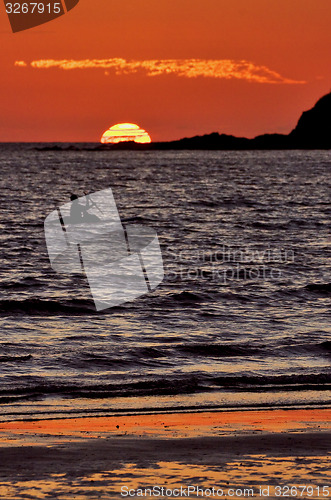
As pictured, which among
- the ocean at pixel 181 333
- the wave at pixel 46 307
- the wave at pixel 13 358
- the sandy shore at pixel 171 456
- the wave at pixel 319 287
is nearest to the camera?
the sandy shore at pixel 171 456

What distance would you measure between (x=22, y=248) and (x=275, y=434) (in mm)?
27394

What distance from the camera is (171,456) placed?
8883 millimetres

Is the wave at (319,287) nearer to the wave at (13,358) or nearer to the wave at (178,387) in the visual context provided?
the wave at (178,387)

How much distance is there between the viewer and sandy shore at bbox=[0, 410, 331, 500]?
7.68 meters

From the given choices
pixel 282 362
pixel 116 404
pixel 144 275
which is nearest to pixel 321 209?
pixel 144 275

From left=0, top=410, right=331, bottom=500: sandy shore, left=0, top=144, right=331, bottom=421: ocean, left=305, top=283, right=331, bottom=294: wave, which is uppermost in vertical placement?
left=0, top=410, right=331, bottom=500: sandy shore

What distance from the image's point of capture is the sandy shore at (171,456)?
25.2 ft

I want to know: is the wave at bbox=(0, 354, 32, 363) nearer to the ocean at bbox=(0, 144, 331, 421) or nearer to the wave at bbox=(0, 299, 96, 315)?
the ocean at bbox=(0, 144, 331, 421)

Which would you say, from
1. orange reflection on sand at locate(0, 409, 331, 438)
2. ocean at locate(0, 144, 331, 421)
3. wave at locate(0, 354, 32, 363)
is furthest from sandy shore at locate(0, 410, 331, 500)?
wave at locate(0, 354, 32, 363)

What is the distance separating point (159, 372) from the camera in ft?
47.3

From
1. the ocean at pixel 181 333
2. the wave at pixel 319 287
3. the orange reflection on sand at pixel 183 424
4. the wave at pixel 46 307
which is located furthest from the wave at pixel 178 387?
the wave at pixel 319 287

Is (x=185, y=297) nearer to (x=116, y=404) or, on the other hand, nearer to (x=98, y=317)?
(x=98, y=317)

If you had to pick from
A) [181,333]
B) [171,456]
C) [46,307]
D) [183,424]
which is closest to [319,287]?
[181,333]

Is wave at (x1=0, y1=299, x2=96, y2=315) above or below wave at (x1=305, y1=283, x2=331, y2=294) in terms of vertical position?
above
